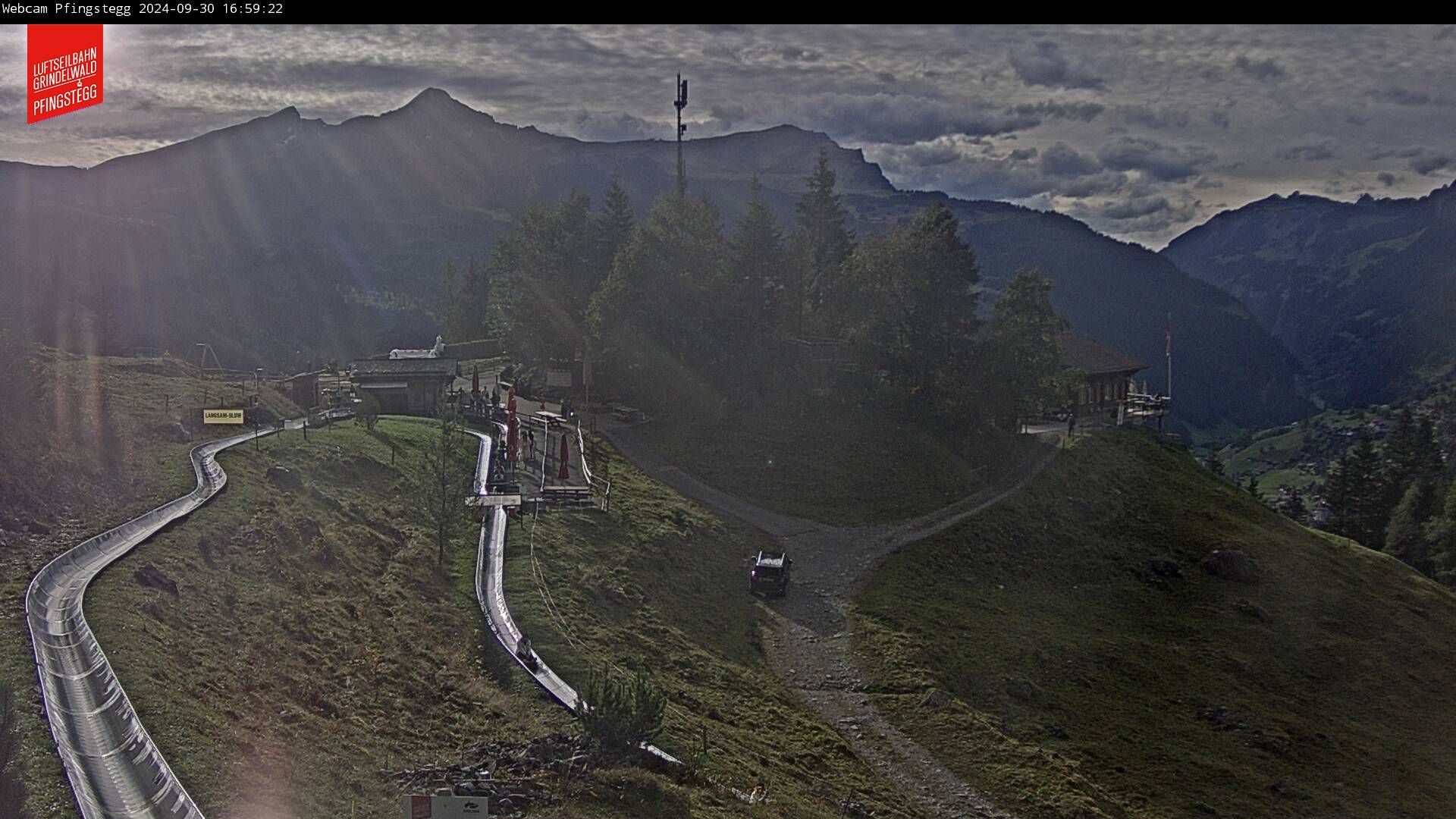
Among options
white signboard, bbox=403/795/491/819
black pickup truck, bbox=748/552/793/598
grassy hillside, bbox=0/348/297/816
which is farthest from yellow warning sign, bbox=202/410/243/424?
white signboard, bbox=403/795/491/819

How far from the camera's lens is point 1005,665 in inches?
1154

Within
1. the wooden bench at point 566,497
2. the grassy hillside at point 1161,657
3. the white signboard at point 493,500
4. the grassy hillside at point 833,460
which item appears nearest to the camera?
the grassy hillside at point 1161,657

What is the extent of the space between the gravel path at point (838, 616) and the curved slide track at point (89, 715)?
1514 centimetres

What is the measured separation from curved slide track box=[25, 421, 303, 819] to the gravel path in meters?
15.1

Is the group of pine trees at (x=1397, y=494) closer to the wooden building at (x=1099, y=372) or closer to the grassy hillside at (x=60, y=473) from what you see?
the wooden building at (x=1099, y=372)

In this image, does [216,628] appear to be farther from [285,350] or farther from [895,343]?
[285,350]

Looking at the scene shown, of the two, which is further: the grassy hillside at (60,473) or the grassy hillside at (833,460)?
the grassy hillside at (833,460)

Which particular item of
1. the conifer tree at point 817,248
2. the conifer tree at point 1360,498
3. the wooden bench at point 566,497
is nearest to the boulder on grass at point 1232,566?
the conifer tree at point 817,248

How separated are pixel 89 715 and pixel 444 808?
5684 millimetres

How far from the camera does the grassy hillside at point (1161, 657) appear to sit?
24562 millimetres

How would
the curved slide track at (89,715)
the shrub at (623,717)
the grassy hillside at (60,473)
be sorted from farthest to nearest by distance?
the shrub at (623,717) < the grassy hillside at (60,473) < the curved slide track at (89,715)

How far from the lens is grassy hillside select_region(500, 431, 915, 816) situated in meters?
18.8

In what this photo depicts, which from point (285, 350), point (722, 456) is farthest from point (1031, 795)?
point (285, 350)

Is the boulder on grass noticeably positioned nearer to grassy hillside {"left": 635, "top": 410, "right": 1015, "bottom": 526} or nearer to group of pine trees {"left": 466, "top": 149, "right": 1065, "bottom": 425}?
grassy hillside {"left": 635, "top": 410, "right": 1015, "bottom": 526}
